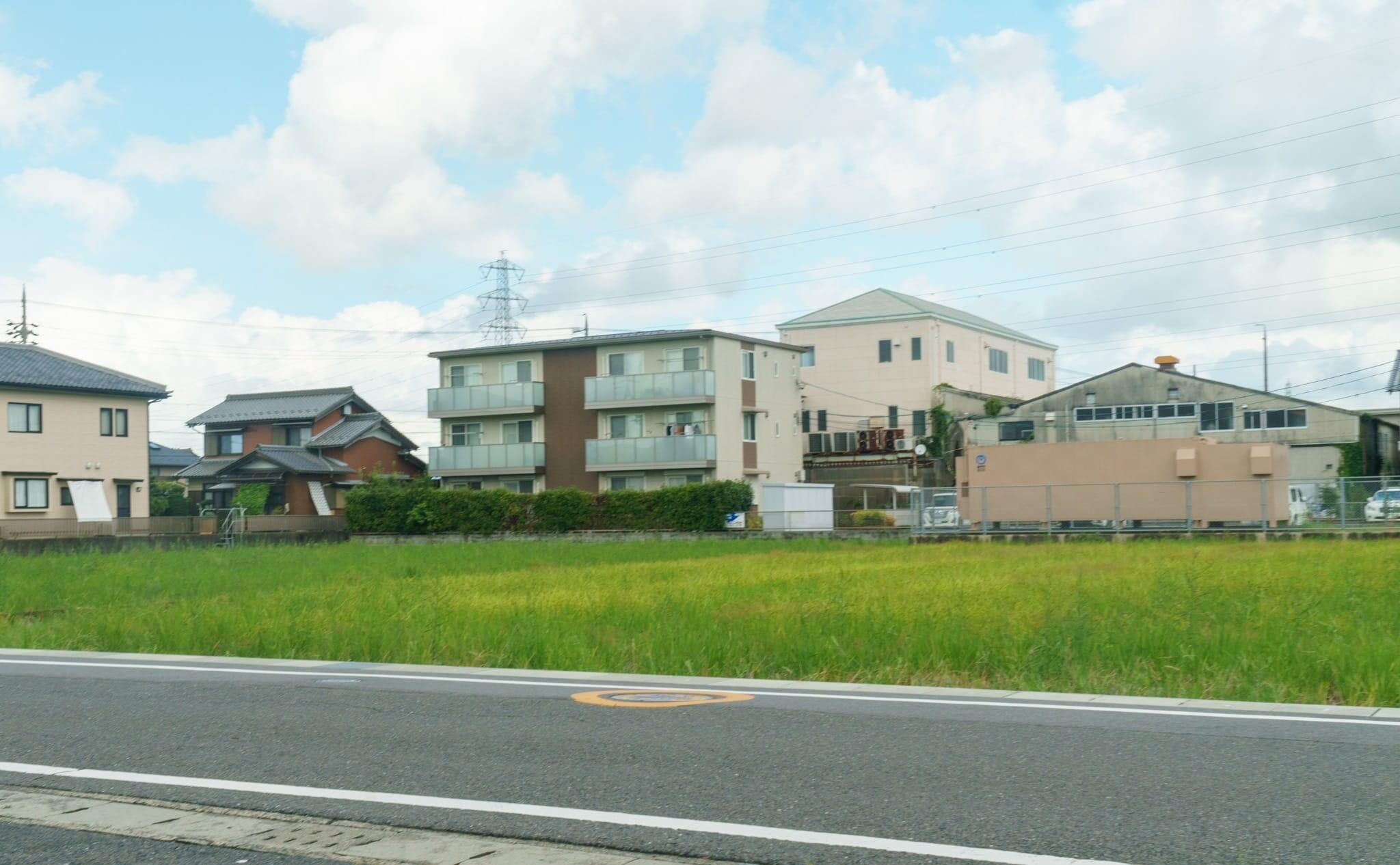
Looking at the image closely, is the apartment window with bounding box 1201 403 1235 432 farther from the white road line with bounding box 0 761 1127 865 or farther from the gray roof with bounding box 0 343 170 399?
the white road line with bounding box 0 761 1127 865

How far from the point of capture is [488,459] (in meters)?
55.8

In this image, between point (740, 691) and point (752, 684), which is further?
point (752, 684)

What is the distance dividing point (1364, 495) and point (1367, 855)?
29759 mm

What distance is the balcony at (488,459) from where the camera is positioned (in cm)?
5503

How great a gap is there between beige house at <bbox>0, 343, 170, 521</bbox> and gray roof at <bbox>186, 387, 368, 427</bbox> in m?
11.2

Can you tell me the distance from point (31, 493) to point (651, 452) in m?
24.0

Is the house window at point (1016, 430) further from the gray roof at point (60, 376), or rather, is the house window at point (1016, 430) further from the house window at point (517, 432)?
the gray roof at point (60, 376)

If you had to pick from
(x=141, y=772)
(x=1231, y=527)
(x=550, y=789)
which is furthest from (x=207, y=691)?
(x=1231, y=527)

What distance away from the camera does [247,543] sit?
44.4 m

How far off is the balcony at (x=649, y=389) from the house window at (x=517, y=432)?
3.54 metres

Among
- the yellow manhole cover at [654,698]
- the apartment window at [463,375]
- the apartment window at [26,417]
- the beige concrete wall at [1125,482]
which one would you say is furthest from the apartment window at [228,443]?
the yellow manhole cover at [654,698]

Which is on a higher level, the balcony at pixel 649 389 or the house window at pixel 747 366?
the house window at pixel 747 366

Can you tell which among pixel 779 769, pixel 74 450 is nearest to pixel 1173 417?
pixel 74 450

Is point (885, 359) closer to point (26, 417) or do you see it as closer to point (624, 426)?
point (624, 426)
